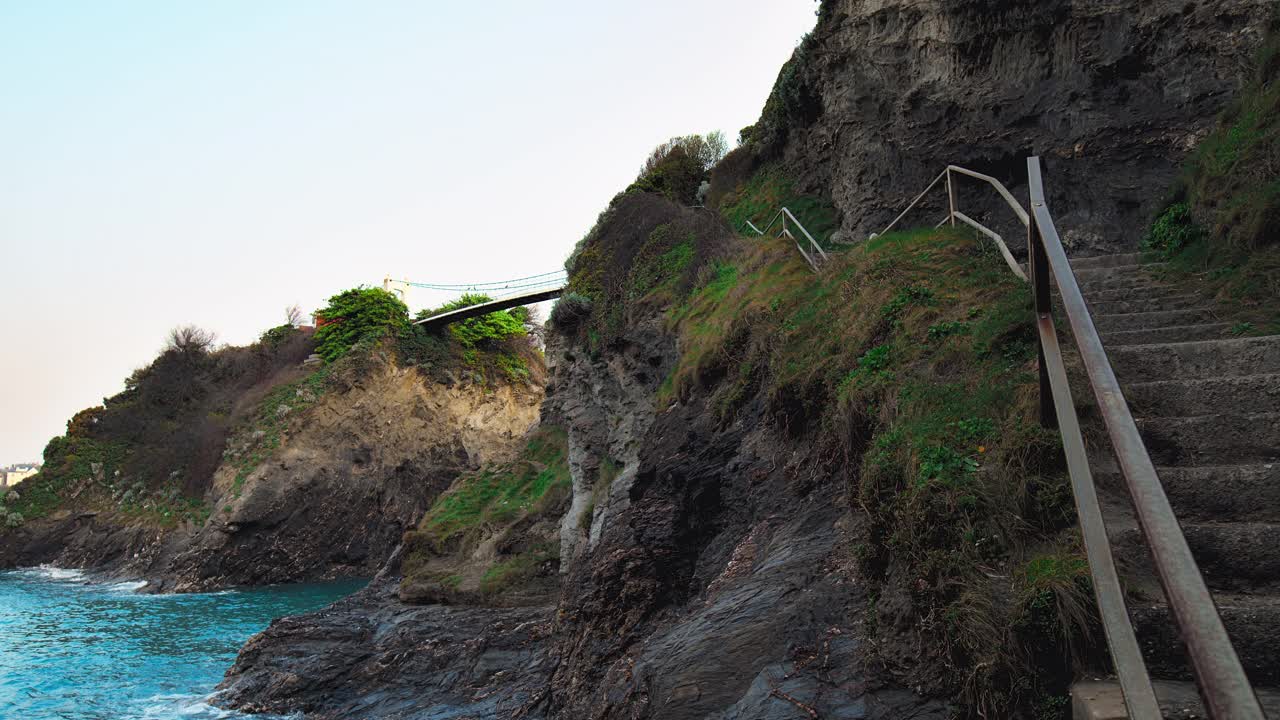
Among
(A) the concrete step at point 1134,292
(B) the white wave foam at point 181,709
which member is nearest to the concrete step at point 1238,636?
(A) the concrete step at point 1134,292

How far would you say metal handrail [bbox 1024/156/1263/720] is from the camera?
119 cm

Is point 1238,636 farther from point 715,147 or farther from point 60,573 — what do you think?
point 60,573

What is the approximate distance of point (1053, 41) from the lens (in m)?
9.78

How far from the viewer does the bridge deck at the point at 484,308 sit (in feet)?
119

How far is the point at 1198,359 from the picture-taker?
4.07m

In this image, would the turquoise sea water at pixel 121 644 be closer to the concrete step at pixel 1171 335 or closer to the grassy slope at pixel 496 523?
the grassy slope at pixel 496 523

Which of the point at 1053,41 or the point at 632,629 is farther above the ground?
the point at 1053,41

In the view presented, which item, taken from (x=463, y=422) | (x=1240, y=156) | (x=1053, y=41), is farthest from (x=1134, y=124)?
(x=463, y=422)

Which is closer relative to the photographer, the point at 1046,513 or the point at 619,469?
the point at 1046,513

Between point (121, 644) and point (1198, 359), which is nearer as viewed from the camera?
point (1198, 359)

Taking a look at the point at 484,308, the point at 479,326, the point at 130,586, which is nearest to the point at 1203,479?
the point at 130,586

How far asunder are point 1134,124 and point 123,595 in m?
32.7

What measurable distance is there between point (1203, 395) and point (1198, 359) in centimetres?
54

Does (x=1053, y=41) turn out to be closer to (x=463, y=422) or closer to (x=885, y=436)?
(x=885, y=436)
